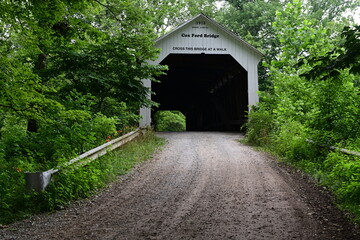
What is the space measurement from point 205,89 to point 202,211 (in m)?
26.7

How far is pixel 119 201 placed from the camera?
18.8ft

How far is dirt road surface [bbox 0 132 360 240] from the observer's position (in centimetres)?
426

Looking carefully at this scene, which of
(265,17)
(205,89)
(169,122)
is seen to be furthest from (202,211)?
(169,122)

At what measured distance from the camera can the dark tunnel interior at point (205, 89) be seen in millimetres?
20000

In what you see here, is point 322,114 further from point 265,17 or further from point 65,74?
point 265,17

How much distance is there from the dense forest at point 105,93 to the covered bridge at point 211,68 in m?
4.05

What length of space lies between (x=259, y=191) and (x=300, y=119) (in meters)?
4.22

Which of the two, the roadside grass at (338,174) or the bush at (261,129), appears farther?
the bush at (261,129)

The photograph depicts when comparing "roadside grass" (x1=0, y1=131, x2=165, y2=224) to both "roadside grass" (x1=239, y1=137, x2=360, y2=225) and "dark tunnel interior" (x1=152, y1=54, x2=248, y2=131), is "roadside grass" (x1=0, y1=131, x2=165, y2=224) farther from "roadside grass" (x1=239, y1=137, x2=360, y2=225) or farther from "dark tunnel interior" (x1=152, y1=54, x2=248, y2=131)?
"dark tunnel interior" (x1=152, y1=54, x2=248, y2=131)

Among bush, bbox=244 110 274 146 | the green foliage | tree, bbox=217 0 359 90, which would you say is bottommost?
the green foliage

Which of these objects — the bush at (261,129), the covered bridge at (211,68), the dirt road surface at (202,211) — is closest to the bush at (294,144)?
the dirt road surface at (202,211)

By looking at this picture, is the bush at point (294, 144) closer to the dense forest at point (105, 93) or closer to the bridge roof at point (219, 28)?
the dense forest at point (105, 93)

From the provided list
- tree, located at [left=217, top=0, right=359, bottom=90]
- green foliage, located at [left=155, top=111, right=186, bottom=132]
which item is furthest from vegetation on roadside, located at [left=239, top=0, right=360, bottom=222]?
green foliage, located at [left=155, top=111, right=186, bottom=132]

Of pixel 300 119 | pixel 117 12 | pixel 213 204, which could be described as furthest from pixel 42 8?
pixel 300 119
